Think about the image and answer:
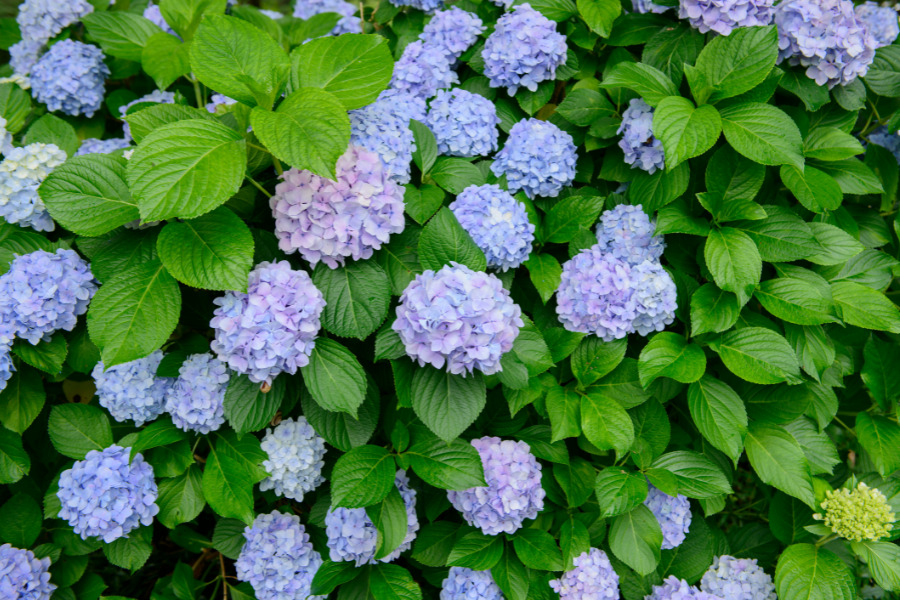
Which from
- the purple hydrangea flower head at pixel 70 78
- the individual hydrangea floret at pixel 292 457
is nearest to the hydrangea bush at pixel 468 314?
the individual hydrangea floret at pixel 292 457

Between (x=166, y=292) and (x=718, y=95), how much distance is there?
5.51 feet

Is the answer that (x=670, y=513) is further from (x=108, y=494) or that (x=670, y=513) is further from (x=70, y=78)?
(x=70, y=78)

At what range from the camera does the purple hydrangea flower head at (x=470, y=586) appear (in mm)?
1963

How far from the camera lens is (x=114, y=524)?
1.89 meters

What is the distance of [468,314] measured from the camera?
1.52m

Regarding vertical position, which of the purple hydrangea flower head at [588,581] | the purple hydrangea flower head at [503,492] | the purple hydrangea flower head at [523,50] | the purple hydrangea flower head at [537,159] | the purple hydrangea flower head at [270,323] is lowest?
the purple hydrangea flower head at [588,581]

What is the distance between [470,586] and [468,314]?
97cm

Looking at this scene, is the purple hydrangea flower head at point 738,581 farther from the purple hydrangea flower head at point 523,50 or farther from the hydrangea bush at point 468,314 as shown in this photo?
the purple hydrangea flower head at point 523,50

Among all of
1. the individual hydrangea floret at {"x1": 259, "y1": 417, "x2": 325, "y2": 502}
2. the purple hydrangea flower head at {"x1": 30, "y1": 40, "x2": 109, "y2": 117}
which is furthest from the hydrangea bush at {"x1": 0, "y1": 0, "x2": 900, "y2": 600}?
the purple hydrangea flower head at {"x1": 30, "y1": 40, "x2": 109, "y2": 117}

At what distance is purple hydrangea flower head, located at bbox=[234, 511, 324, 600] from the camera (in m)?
1.98

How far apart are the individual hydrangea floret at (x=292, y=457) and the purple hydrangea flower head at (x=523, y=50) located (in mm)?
1365

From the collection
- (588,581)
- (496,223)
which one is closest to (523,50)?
(496,223)

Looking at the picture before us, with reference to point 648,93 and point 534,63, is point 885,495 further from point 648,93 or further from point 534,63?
point 534,63

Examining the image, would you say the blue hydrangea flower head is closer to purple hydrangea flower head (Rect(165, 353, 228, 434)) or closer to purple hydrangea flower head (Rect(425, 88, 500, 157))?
purple hydrangea flower head (Rect(165, 353, 228, 434))
